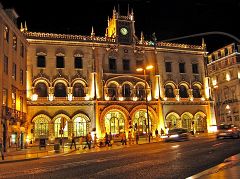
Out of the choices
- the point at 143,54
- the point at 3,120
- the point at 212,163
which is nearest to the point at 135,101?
the point at 143,54

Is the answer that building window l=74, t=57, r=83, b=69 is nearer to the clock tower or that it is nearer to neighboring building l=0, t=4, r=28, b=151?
the clock tower

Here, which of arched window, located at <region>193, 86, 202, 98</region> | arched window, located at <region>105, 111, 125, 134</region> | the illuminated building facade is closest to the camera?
the illuminated building facade

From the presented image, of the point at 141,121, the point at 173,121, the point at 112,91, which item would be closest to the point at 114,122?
the point at 141,121

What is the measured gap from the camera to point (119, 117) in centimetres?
4509

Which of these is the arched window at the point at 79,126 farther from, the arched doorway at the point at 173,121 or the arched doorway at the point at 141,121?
the arched doorway at the point at 173,121

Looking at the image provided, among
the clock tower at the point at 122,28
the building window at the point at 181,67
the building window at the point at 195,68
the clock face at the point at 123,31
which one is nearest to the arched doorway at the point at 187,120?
the building window at the point at 181,67

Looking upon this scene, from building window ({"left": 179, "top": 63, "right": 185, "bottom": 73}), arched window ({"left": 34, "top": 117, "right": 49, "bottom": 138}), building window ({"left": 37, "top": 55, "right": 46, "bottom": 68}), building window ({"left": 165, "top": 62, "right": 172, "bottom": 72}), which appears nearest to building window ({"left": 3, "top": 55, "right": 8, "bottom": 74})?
building window ({"left": 37, "top": 55, "right": 46, "bottom": 68})

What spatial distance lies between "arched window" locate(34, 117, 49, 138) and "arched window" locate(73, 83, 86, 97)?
5.78m

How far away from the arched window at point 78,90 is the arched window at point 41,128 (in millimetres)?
5778

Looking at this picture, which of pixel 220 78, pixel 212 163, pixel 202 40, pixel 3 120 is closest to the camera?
pixel 212 163

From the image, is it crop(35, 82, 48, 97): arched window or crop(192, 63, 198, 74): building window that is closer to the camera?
crop(35, 82, 48, 97): arched window

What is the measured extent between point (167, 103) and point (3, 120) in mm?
26585

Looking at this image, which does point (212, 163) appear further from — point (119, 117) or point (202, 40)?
point (202, 40)

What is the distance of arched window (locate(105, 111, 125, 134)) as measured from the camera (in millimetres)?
44509
